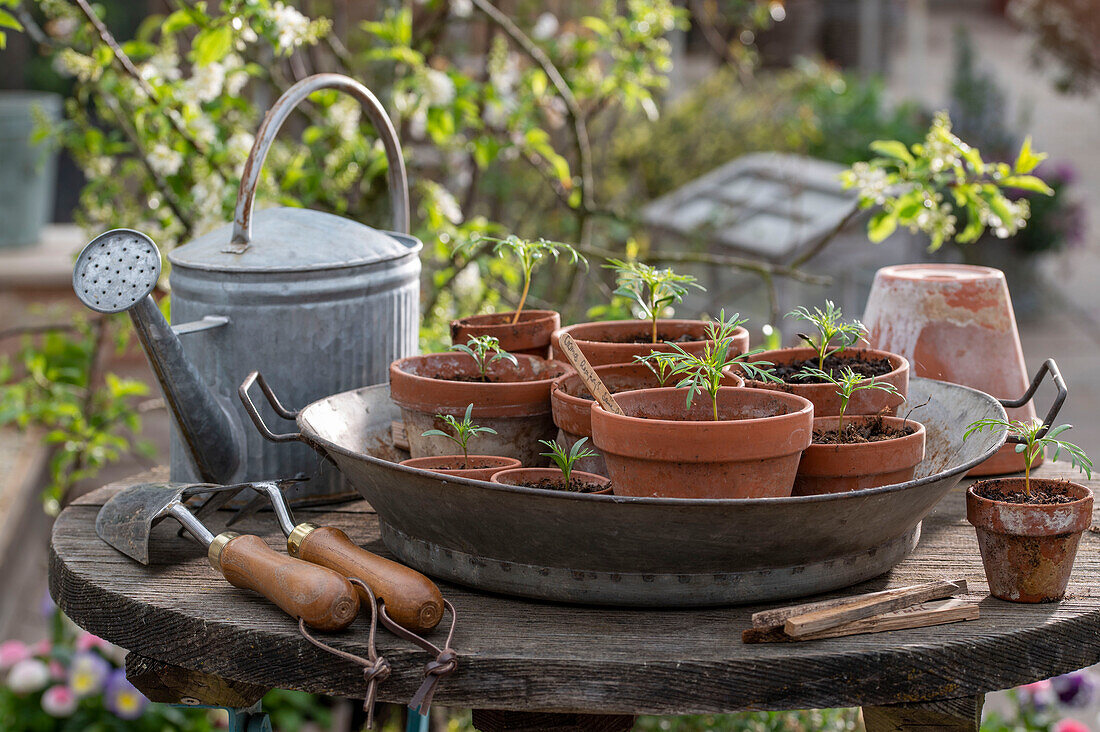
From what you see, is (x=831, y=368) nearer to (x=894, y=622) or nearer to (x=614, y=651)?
(x=894, y=622)

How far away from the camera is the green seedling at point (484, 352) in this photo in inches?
50.4

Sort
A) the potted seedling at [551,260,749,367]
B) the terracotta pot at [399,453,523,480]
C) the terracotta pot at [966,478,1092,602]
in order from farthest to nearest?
the potted seedling at [551,260,749,367] < the terracotta pot at [399,453,523,480] < the terracotta pot at [966,478,1092,602]

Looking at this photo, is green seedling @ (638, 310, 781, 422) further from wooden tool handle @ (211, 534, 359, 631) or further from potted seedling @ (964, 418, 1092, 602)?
wooden tool handle @ (211, 534, 359, 631)

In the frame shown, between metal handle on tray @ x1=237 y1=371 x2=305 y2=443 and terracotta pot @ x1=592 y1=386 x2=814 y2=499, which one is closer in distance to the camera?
terracotta pot @ x1=592 y1=386 x2=814 y2=499

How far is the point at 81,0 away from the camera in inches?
67.9

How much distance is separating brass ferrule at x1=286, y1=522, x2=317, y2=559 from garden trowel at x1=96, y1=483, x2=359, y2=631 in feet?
0.07

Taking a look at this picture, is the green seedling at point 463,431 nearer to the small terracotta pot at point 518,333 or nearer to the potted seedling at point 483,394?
the potted seedling at point 483,394

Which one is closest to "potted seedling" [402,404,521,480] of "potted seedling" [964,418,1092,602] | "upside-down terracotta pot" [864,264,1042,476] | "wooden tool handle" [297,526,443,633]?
"wooden tool handle" [297,526,443,633]

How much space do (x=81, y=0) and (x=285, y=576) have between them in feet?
3.62

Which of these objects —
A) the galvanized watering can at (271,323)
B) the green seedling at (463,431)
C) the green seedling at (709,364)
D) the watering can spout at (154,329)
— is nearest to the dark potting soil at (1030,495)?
the green seedling at (709,364)

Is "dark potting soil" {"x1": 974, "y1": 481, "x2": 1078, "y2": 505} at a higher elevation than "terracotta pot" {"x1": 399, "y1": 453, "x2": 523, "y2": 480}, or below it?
higher

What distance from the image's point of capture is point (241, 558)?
110 centimetres

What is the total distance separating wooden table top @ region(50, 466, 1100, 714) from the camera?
3.13 feet

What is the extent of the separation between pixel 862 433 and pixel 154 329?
30.2 inches
